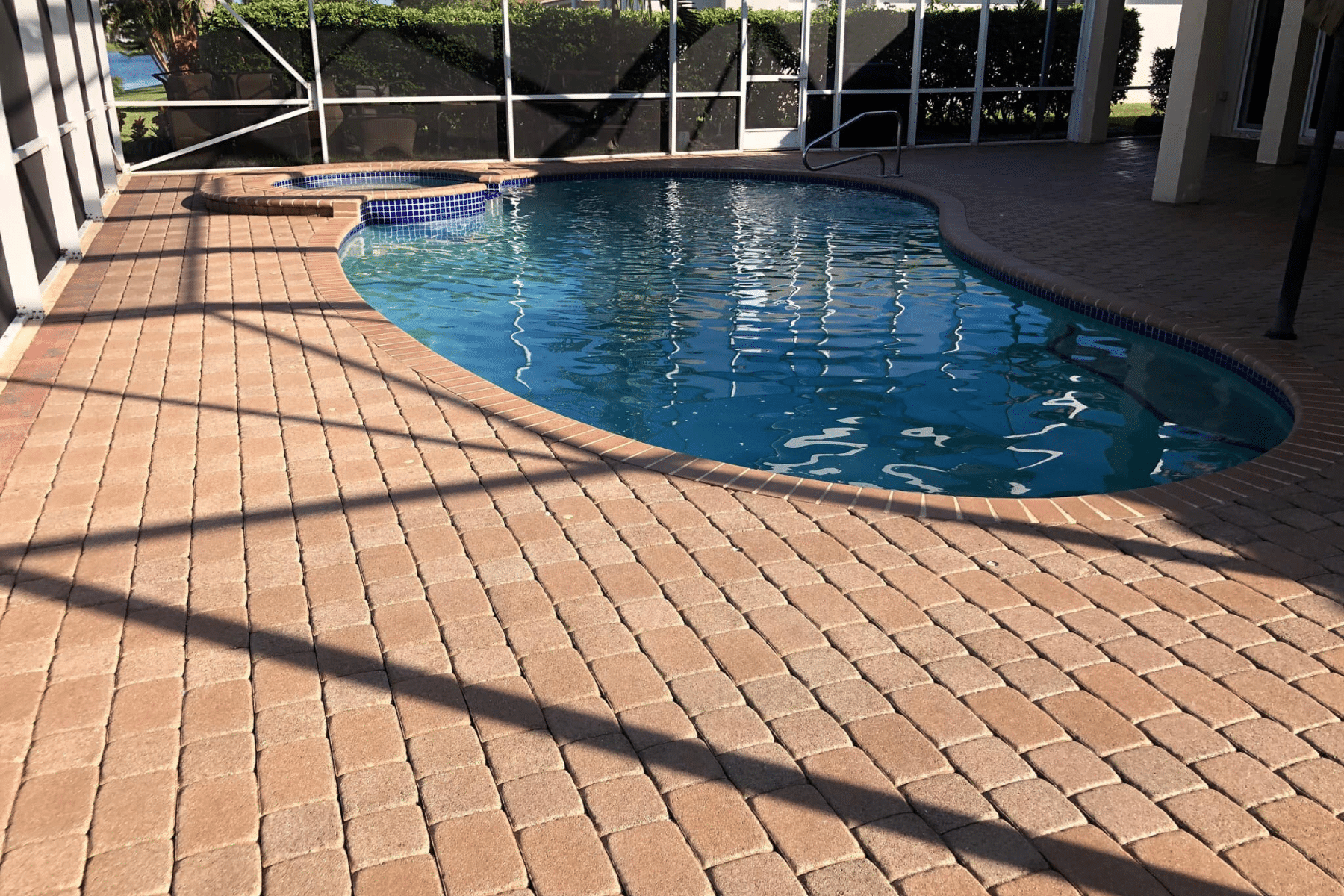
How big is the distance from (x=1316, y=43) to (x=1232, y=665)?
1547 cm

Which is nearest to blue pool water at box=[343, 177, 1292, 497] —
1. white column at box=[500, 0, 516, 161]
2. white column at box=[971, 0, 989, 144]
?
white column at box=[500, 0, 516, 161]

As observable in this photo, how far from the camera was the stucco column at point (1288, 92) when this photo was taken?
45.4ft

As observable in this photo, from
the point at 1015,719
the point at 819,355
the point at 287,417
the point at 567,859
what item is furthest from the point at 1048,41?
the point at 567,859

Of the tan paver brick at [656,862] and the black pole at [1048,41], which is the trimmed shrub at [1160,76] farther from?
the tan paver brick at [656,862]

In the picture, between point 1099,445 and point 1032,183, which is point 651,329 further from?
point 1032,183

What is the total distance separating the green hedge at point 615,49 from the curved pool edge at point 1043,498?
7173 mm

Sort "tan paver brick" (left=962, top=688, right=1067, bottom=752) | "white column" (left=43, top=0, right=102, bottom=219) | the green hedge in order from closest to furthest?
"tan paver brick" (left=962, top=688, right=1067, bottom=752), "white column" (left=43, top=0, right=102, bottom=219), the green hedge

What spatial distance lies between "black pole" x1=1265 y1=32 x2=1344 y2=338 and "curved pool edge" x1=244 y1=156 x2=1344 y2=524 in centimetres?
25

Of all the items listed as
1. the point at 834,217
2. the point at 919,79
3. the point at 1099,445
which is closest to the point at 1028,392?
the point at 1099,445

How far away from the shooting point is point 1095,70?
55.2 ft

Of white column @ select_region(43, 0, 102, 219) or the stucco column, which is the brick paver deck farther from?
the stucco column

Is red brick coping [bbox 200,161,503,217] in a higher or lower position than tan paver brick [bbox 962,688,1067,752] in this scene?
higher

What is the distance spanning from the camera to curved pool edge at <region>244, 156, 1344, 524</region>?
4.07m

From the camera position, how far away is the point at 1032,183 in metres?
13.1
